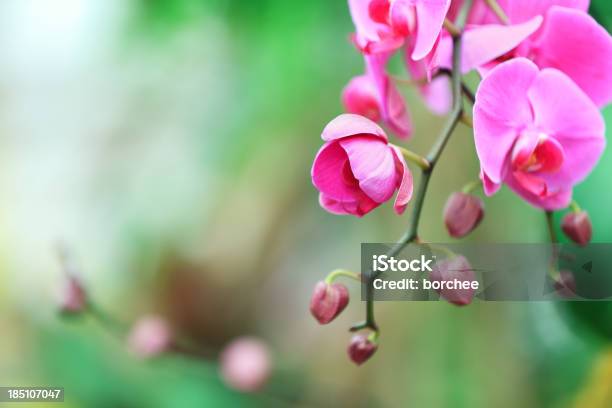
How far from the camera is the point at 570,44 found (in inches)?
14.3

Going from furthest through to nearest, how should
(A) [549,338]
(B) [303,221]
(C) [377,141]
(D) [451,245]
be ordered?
(B) [303,221] < (A) [549,338] < (D) [451,245] < (C) [377,141]

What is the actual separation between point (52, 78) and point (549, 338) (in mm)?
788

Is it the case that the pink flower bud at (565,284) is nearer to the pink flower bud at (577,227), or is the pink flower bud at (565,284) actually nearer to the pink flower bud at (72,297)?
the pink flower bud at (577,227)

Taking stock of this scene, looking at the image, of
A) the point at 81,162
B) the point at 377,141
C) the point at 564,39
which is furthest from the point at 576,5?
the point at 81,162

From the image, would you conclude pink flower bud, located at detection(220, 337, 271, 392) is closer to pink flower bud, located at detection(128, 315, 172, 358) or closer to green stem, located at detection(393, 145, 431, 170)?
pink flower bud, located at detection(128, 315, 172, 358)

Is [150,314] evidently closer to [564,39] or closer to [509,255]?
[509,255]

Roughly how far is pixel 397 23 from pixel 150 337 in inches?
26.5

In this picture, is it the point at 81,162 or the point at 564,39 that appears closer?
the point at 564,39

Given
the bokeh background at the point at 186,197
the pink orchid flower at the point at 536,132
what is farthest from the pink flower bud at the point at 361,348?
the bokeh background at the point at 186,197

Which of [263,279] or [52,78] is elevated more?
[52,78]

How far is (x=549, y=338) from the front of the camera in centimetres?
81

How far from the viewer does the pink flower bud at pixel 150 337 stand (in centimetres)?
90
